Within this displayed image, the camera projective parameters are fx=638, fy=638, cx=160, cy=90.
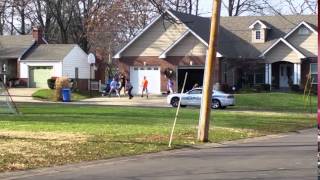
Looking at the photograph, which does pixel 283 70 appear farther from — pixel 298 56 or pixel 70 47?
pixel 70 47

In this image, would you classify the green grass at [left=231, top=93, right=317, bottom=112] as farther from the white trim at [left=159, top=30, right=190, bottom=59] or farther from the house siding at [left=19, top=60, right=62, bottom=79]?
the house siding at [left=19, top=60, right=62, bottom=79]

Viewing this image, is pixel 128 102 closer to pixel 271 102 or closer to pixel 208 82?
pixel 271 102

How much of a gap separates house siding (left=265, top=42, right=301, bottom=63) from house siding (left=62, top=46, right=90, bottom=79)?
17847 millimetres

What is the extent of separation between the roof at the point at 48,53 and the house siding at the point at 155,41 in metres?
8.14

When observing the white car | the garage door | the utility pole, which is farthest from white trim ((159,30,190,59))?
the utility pole

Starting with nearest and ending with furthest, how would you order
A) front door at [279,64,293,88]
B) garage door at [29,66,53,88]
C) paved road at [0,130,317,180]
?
paved road at [0,130,317,180] → front door at [279,64,293,88] → garage door at [29,66,53,88]

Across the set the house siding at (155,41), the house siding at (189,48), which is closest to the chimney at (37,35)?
the house siding at (155,41)

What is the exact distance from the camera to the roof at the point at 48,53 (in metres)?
56.7

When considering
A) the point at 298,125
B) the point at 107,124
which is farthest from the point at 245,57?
the point at 107,124

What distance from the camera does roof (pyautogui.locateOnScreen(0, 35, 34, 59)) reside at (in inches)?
2292

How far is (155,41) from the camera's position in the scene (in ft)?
168

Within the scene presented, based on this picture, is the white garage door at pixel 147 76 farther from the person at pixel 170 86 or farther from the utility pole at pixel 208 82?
the utility pole at pixel 208 82

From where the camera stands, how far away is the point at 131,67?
2026 inches

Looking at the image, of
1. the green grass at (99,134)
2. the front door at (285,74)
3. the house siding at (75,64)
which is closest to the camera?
the green grass at (99,134)
